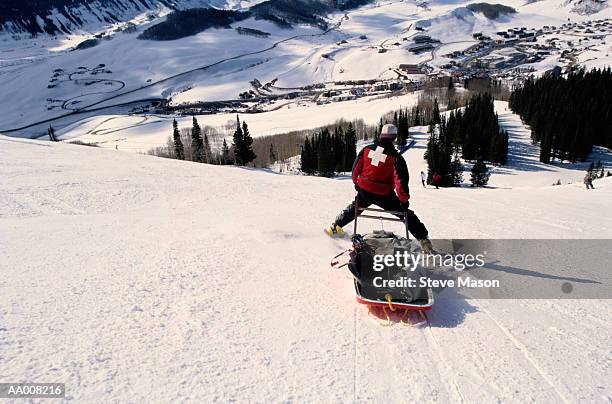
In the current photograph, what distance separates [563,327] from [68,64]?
764 ft

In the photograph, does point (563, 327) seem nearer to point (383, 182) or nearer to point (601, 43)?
point (383, 182)

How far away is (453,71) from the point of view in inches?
7023

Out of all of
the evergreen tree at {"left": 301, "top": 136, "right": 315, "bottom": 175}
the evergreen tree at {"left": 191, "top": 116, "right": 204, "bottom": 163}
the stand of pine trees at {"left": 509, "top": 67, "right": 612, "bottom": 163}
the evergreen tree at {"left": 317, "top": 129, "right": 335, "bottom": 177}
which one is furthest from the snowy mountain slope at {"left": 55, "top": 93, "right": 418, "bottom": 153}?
the evergreen tree at {"left": 317, "top": 129, "right": 335, "bottom": 177}

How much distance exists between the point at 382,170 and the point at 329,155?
200 ft

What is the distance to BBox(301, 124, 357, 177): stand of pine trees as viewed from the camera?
6619 cm

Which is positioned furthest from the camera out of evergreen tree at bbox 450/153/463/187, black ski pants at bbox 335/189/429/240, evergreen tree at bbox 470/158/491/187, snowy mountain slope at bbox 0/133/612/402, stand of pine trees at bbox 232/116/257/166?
stand of pine trees at bbox 232/116/257/166

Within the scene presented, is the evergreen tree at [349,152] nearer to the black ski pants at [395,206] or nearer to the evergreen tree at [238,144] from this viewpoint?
the evergreen tree at [238,144]

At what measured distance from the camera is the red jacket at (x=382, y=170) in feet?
19.7

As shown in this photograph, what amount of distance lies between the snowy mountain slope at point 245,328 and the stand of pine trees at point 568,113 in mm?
67312

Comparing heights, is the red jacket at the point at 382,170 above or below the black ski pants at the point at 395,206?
above

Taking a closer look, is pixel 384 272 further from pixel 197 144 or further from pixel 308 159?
pixel 308 159

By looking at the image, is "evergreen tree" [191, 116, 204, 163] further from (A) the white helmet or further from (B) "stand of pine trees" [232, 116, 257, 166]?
(A) the white helmet

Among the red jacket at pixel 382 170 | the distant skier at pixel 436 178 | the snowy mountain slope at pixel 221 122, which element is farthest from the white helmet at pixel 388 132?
the snowy mountain slope at pixel 221 122

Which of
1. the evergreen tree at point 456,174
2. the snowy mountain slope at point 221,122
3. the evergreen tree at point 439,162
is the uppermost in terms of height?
the evergreen tree at point 439,162
